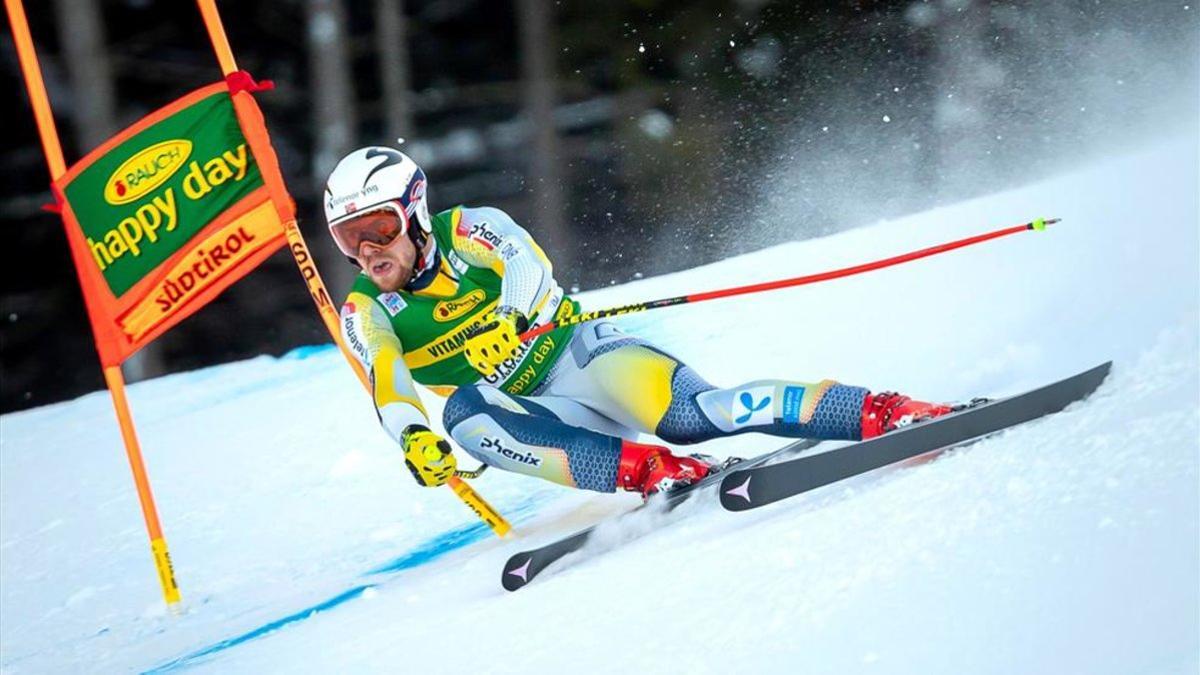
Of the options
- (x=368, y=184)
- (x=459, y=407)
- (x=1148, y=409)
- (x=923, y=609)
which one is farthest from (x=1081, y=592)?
(x=368, y=184)

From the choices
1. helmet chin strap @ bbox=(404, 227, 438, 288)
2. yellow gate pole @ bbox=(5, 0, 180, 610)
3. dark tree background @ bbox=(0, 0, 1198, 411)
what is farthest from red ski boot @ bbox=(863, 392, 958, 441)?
dark tree background @ bbox=(0, 0, 1198, 411)

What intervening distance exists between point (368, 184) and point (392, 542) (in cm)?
101

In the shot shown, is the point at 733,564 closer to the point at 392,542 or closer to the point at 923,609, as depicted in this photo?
the point at 923,609

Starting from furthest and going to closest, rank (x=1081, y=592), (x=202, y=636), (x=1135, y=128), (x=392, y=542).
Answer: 1. (x=1135, y=128)
2. (x=392, y=542)
3. (x=202, y=636)
4. (x=1081, y=592)

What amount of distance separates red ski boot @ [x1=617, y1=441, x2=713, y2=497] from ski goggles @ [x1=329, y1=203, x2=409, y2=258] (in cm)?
62

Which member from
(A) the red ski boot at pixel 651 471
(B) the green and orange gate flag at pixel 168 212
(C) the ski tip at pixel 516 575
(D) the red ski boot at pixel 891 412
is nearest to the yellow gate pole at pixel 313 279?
(B) the green and orange gate flag at pixel 168 212

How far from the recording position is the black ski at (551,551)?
8.59 feet

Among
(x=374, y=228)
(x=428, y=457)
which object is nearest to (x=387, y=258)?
(x=374, y=228)

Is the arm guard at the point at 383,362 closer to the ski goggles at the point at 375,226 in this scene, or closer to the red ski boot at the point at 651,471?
the ski goggles at the point at 375,226

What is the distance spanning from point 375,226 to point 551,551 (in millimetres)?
723

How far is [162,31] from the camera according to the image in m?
6.00

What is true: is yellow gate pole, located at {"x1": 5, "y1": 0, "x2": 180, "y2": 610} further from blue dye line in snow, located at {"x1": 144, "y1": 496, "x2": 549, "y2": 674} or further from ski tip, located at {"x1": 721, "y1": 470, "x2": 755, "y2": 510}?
ski tip, located at {"x1": 721, "y1": 470, "x2": 755, "y2": 510}

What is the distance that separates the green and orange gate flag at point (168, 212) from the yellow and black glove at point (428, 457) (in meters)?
0.88

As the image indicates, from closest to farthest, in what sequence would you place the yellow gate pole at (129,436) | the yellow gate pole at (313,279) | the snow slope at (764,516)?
the snow slope at (764,516)
the yellow gate pole at (313,279)
the yellow gate pole at (129,436)
